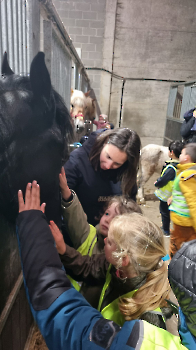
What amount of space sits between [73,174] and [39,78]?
918 mm

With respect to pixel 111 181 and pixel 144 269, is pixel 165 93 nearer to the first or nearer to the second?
pixel 111 181

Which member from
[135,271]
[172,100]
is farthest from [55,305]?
[172,100]

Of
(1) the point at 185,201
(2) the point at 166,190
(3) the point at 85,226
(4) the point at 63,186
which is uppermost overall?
(4) the point at 63,186

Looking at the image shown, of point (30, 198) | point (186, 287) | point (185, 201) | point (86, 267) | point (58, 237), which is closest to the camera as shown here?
point (186, 287)

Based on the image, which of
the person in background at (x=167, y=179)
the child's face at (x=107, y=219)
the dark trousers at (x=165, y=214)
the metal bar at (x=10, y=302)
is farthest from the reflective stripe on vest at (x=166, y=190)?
the metal bar at (x=10, y=302)

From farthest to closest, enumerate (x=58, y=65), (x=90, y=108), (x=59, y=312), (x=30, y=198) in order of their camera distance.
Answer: (x=90, y=108), (x=58, y=65), (x=30, y=198), (x=59, y=312)

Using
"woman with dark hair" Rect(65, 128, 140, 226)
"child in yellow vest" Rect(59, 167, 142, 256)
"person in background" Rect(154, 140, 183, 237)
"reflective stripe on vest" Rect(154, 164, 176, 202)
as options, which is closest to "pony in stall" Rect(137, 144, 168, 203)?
"person in background" Rect(154, 140, 183, 237)

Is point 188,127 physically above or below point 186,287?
below

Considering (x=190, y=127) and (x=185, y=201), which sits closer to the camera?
(x=185, y=201)

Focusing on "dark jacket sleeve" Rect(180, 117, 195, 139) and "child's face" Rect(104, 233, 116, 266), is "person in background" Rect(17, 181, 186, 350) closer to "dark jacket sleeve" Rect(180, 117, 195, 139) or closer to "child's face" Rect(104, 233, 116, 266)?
"child's face" Rect(104, 233, 116, 266)

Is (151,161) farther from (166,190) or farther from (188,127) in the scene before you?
(166,190)

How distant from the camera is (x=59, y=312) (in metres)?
0.72

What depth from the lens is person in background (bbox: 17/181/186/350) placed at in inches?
27.1

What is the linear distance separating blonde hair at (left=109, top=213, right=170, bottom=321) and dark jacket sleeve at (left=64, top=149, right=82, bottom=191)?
2.13 ft
